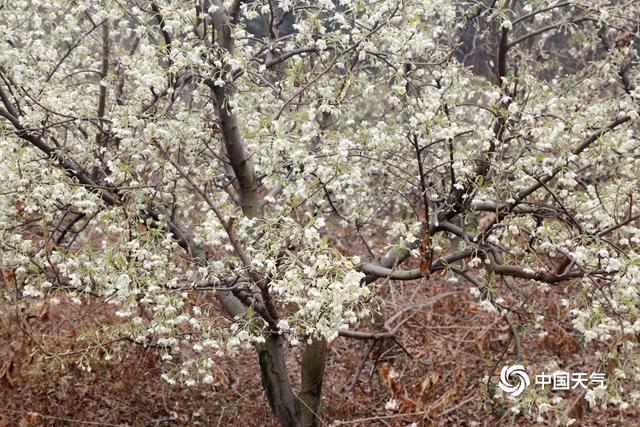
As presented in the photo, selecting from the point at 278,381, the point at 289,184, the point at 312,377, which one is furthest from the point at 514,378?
the point at 289,184

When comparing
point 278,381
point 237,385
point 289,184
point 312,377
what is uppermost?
point 289,184

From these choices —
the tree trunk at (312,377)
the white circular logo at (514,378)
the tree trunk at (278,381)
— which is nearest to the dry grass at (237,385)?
the tree trunk at (312,377)

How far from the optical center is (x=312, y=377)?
7.00 meters

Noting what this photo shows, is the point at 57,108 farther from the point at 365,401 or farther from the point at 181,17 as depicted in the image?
the point at 365,401

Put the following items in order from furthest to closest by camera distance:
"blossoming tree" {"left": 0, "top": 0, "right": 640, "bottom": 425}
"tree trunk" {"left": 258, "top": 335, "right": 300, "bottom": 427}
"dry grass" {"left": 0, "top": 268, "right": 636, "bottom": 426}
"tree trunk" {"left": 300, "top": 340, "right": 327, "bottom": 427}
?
"dry grass" {"left": 0, "top": 268, "right": 636, "bottom": 426} < "tree trunk" {"left": 300, "top": 340, "right": 327, "bottom": 427} < "tree trunk" {"left": 258, "top": 335, "right": 300, "bottom": 427} < "blossoming tree" {"left": 0, "top": 0, "right": 640, "bottom": 425}

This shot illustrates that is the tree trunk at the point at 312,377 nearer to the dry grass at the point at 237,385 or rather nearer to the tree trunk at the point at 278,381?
the tree trunk at the point at 278,381

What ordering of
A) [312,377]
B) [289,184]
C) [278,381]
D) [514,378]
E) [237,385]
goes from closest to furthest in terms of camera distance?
[289,184], [514,378], [278,381], [312,377], [237,385]

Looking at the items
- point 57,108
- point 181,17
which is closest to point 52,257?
point 57,108

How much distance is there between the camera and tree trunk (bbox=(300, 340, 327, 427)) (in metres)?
6.91

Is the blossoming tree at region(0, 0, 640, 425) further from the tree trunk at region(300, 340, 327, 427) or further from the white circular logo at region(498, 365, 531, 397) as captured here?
the white circular logo at region(498, 365, 531, 397)

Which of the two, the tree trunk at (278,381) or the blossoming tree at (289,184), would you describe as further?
the tree trunk at (278,381)

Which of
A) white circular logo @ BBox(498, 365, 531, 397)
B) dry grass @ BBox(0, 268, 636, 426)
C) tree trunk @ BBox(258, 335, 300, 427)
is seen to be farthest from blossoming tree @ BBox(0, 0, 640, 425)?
dry grass @ BBox(0, 268, 636, 426)

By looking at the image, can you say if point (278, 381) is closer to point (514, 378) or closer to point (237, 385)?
point (514, 378)

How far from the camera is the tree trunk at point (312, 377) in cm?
691
